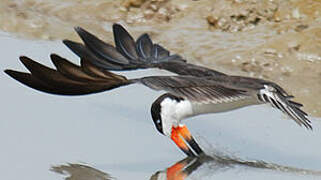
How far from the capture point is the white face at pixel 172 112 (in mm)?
5828

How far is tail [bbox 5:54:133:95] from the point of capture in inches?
207

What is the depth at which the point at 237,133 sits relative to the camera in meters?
6.21

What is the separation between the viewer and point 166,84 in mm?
5453

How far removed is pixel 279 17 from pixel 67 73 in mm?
3115

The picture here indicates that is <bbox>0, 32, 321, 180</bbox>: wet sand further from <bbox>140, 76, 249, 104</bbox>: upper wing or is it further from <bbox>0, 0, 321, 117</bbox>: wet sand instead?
<bbox>0, 0, 321, 117</bbox>: wet sand

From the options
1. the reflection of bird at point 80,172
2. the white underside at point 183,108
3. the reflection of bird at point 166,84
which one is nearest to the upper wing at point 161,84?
the reflection of bird at point 166,84

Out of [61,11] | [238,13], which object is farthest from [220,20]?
[61,11]

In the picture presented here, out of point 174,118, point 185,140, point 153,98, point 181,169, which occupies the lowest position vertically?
point 181,169

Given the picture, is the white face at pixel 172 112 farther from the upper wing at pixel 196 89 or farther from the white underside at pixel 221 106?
the upper wing at pixel 196 89

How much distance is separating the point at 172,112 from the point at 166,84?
452mm

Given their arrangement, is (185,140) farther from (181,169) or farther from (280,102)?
(280,102)

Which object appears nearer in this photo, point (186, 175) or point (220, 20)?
point (186, 175)

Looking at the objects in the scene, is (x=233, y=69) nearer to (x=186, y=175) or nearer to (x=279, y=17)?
(x=279, y=17)

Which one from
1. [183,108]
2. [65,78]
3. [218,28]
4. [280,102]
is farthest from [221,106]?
[218,28]
